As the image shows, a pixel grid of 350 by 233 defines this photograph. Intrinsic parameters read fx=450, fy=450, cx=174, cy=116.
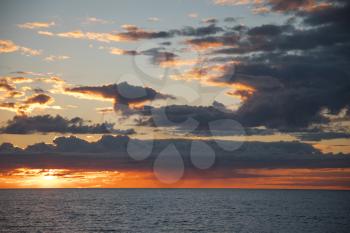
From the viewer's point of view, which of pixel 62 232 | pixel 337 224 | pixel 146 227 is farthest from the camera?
pixel 337 224

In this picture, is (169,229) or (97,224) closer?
(169,229)

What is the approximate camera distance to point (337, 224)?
123 meters

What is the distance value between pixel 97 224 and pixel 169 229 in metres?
20.8

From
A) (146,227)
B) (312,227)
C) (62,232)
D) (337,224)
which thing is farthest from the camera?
(337,224)

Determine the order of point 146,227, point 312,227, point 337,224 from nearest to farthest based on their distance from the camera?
point 146,227 → point 312,227 → point 337,224

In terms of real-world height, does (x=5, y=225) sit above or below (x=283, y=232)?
above

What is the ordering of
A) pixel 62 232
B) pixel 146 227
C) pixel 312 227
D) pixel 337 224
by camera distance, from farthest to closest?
pixel 337 224, pixel 312 227, pixel 146 227, pixel 62 232

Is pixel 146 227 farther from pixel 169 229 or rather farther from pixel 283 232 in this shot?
pixel 283 232

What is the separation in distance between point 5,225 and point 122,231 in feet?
104

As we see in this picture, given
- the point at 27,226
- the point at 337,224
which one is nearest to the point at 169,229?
the point at 27,226

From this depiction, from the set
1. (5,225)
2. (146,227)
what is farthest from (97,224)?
(5,225)

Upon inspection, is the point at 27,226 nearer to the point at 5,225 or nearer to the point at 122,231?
the point at 5,225

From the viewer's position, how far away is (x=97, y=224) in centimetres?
11400

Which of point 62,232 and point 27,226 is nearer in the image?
point 62,232
